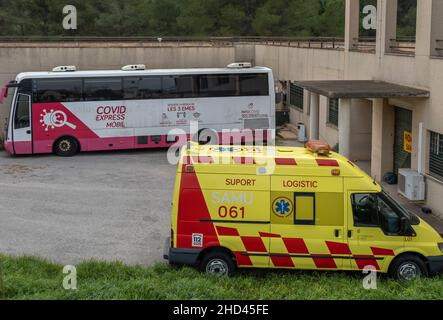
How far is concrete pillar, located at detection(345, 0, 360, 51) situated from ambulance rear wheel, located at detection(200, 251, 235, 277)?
1327 cm

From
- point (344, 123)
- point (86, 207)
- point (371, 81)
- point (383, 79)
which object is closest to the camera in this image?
point (86, 207)

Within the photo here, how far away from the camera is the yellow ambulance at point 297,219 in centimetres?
1113

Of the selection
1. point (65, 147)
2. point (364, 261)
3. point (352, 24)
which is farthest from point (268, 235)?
point (65, 147)

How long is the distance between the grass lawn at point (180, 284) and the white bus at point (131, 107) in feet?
44.2

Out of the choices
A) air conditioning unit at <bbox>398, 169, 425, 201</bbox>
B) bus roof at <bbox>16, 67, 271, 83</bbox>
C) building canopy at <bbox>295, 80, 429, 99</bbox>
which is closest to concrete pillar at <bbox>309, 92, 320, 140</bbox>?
building canopy at <bbox>295, 80, 429, 99</bbox>

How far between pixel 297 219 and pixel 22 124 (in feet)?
52.6

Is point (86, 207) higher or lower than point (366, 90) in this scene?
lower

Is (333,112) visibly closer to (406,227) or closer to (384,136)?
(384,136)

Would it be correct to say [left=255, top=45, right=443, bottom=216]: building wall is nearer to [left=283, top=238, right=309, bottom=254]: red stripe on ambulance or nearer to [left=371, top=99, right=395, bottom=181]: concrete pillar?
[left=371, top=99, right=395, bottom=181]: concrete pillar

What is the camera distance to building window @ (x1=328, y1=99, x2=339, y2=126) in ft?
80.2

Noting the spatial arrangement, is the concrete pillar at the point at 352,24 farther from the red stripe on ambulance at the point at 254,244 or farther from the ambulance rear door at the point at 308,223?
the red stripe on ambulance at the point at 254,244

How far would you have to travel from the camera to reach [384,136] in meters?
19.4

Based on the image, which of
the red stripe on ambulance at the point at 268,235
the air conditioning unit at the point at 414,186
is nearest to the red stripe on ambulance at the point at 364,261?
the red stripe on ambulance at the point at 268,235
